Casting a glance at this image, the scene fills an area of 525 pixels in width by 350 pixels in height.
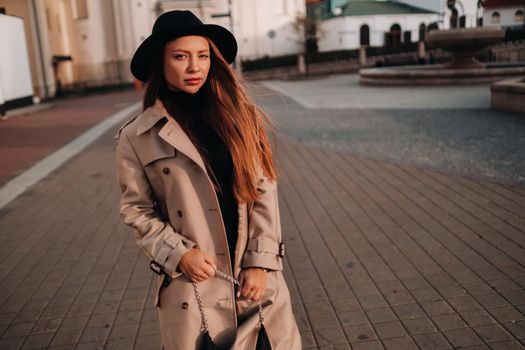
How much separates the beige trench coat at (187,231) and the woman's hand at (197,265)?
0.03 m

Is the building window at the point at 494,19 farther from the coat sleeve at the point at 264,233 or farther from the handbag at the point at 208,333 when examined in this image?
the handbag at the point at 208,333

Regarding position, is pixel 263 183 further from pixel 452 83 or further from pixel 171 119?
pixel 452 83

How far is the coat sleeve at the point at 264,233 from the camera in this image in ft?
6.56

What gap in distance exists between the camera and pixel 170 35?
6.32 ft

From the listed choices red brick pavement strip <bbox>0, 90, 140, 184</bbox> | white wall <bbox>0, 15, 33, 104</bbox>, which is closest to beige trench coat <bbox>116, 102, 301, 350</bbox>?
red brick pavement strip <bbox>0, 90, 140, 184</bbox>

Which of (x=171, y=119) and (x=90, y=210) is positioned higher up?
(x=171, y=119)

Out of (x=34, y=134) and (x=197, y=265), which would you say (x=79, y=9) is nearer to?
(x=34, y=134)

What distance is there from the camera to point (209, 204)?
1931 mm

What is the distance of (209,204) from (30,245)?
3.86m

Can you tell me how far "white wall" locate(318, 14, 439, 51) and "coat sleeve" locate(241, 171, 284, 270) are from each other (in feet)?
182

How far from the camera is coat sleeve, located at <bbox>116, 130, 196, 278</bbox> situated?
1.90 metres

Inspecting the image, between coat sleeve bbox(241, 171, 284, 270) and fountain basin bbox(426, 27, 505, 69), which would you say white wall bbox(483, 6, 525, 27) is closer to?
fountain basin bbox(426, 27, 505, 69)

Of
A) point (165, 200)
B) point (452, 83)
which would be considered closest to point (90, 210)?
point (165, 200)

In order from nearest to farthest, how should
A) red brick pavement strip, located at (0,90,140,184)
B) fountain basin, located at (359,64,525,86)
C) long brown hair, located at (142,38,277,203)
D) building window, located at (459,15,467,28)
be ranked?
long brown hair, located at (142,38,277,203) < red brick pavement strip, located at (0,90,140,184) < fountain basin, located at (359,64,525,86) < building window, located at (459,15,467,28)
